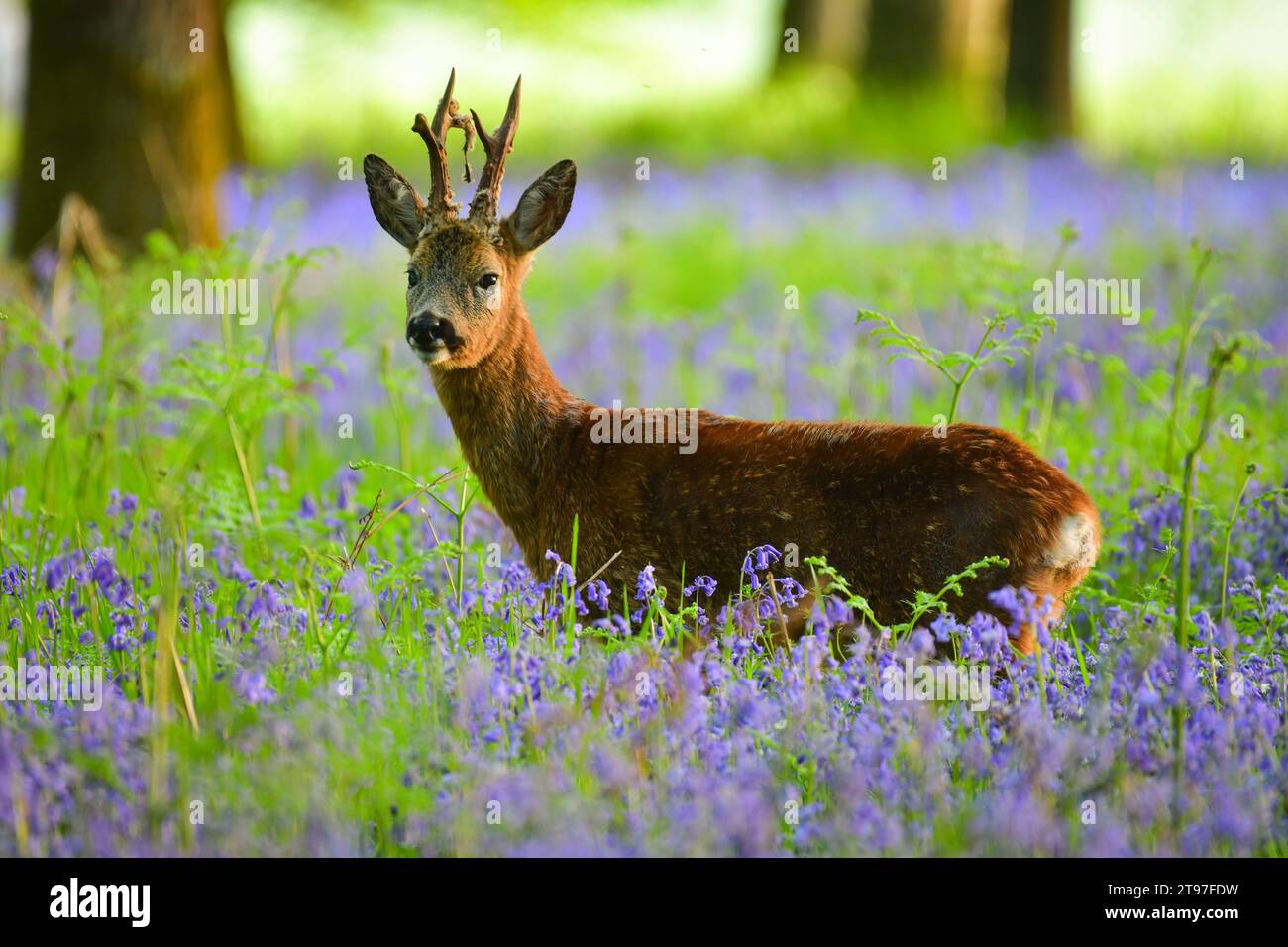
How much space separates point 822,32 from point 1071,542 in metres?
16.0

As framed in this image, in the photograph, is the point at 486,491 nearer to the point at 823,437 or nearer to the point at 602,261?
the point at 823,437

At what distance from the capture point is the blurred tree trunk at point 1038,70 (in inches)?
623

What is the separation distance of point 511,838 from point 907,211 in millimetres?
11001

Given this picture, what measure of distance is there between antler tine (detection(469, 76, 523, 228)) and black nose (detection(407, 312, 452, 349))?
56 cm

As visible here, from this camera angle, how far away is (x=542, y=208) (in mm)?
5891

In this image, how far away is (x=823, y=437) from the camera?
533cm

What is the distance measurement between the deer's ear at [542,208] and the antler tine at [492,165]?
4.5 inches

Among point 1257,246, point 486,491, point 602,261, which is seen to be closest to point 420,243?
point 486,491

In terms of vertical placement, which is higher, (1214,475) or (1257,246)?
(1257,246)

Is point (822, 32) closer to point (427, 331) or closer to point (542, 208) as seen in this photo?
point (542, 208)

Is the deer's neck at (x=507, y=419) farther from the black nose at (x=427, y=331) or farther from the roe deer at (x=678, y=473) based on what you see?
the black nose at (x=427, y=331)

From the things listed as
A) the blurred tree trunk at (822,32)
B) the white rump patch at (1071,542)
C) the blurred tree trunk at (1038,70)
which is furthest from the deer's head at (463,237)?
the blurred tree trunk at (822,32)

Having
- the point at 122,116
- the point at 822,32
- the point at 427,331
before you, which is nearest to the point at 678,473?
the point at 427,331

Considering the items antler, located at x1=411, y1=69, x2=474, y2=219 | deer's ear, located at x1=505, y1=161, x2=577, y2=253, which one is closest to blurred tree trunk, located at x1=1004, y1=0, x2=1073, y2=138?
deer's ear, located at x1=505, y1=161, x2=577, y2=253
